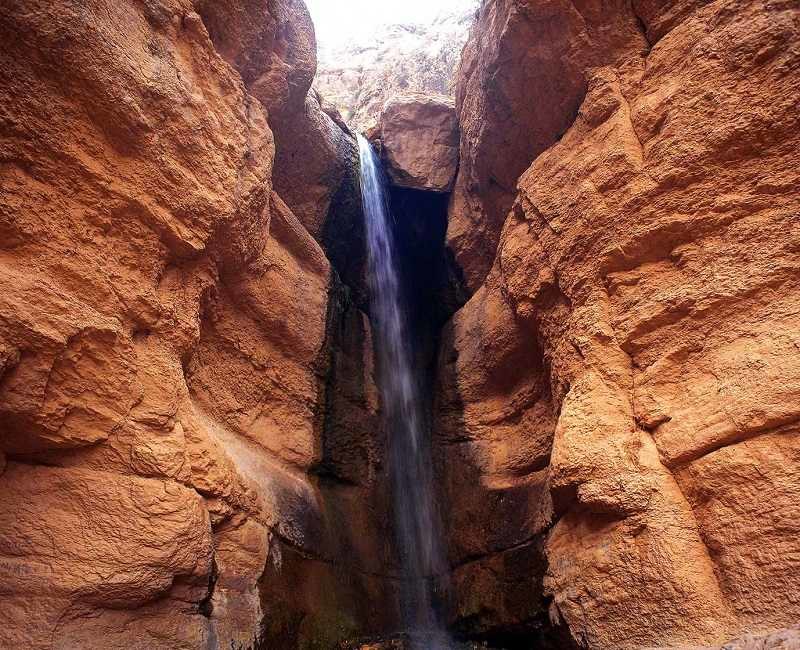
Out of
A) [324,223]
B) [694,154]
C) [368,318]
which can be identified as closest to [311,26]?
[324,223]

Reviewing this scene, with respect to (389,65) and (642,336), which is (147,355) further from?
(389,65)

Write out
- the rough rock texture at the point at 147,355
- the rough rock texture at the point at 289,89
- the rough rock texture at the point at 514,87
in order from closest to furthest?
the rough rock texture at the point at 147,355 → the rough rock texture at the point at 514,87 → the rough rock texture at the point at 289,89

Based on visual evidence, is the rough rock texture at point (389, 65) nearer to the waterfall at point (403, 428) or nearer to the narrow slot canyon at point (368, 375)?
the waterfall at point (403, 428)

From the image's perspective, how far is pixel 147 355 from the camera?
4617 millimetres

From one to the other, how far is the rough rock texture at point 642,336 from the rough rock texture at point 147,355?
8.10 feet

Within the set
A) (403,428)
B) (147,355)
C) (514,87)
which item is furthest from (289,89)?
(403,428)

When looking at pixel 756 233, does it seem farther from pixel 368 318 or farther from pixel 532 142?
pixel 368 318

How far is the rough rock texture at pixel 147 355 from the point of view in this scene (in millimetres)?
3648

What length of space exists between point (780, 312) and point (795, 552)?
177cm

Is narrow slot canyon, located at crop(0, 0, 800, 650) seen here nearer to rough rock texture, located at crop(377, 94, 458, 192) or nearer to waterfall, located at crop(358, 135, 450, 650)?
waterfall, located at crop(358, 135, 450, 650)

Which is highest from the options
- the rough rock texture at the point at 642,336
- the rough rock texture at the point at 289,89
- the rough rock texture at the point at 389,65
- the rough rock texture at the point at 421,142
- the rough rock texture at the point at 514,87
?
the rough rock texture at the point at 389,65

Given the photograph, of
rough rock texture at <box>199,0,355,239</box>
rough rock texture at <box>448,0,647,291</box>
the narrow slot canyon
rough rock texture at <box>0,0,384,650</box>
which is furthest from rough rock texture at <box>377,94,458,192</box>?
rough rock texture at <box>0,0,384,650</box>

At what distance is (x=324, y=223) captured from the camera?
9.26 m

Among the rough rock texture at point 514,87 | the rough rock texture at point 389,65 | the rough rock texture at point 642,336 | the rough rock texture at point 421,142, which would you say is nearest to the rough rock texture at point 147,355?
the rough rock texture at point 642,336
